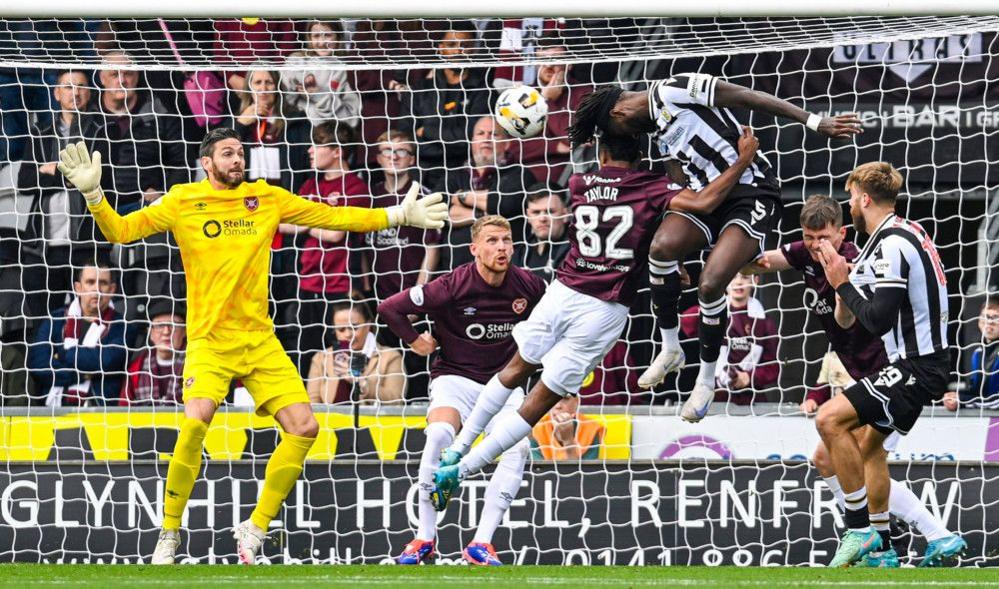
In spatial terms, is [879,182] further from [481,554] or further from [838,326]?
[481,554]

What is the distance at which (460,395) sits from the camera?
8.95 m

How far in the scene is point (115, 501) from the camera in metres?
9.23

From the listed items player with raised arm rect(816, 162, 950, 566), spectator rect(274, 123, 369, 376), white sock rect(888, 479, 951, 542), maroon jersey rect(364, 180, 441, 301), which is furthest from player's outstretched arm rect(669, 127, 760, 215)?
spectator rect(274, 123, 369, 376)

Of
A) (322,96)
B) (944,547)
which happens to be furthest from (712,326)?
(322,96)

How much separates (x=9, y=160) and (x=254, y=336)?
3.40m

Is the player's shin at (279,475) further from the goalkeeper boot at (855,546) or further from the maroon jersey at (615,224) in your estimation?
the goalkeeper boot at (855,546)

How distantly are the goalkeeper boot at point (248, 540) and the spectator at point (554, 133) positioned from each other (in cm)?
345

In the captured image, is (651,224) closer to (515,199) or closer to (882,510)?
(882,510)

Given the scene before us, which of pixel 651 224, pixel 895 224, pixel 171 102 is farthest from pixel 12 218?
pixel 895 224

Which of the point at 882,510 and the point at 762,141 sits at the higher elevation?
the point at 762,141

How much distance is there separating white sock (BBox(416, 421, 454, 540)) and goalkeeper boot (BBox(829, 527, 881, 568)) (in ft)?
7.29

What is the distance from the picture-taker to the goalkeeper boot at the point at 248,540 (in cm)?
818

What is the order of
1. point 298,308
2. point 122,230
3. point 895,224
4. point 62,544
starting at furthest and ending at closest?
point 298,308 → point 62,544 → point 122,230 → point 895,224

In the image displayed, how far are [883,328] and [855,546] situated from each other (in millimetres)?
1155
